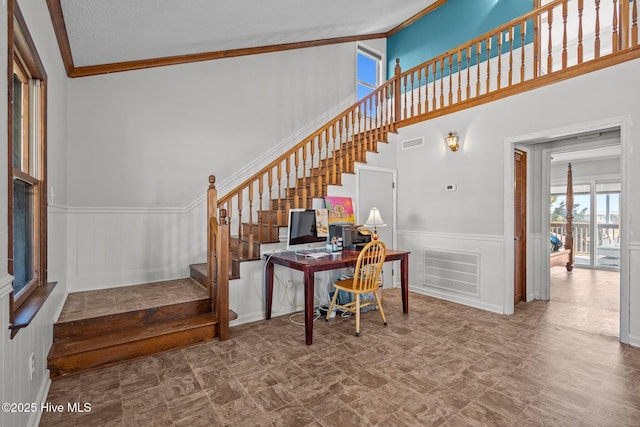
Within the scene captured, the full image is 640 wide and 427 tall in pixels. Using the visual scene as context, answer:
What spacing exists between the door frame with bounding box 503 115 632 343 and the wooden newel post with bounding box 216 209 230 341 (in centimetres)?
317

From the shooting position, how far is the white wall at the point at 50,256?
57.9 inches

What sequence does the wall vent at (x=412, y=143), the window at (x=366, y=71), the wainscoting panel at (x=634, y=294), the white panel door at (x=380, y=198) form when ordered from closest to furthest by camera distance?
the wainscoting panel at (x=634, y=294), the white panel door at (x=380, y=198), the wall vent at (x=412, y=143), the window at (x=366, y=71)

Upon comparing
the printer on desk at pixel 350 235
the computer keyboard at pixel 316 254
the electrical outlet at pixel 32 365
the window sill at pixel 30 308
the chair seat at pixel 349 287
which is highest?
the printer on desk at pixel 350 235

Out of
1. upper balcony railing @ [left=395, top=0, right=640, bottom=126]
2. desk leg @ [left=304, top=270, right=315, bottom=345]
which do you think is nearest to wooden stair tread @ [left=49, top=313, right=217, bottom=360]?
desk leg @ [left=304, top=270, right=315, bottom=345]

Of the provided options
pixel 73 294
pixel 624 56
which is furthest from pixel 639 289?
pixel 73 294

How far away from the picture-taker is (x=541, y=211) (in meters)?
4.59

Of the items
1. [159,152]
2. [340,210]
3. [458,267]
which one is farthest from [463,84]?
[159,152]

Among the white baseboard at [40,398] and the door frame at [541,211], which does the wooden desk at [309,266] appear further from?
the white baseboard at [40,398]

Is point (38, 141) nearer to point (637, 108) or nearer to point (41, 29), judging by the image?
point (41, 29)

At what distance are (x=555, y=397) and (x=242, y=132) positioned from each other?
449 cm

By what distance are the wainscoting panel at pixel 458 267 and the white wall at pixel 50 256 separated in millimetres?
4257

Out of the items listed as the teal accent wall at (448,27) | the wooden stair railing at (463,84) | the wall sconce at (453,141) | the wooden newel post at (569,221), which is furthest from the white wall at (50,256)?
the wooden newel post at (569,221)

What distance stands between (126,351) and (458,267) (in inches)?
152

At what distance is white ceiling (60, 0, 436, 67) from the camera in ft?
9.11
